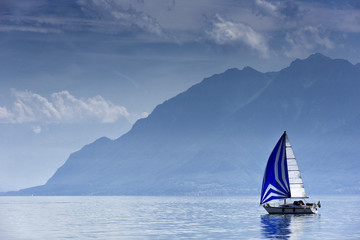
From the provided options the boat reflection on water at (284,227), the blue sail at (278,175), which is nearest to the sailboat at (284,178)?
the blue sail at (278,175)

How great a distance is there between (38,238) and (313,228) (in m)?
41.1

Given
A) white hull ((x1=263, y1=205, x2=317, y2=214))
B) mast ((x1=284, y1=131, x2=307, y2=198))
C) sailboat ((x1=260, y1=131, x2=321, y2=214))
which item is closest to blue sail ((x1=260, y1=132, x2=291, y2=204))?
sailboat ((x1=260, y1=131, x2=321, y2=214))

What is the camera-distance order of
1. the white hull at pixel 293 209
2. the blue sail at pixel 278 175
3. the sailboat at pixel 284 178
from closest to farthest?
the sailboat at pixel 284 178 → the blue sail at pixel 278 175 → the white hull at pixel 293 209

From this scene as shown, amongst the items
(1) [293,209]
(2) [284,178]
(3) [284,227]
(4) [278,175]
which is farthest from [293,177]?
(3) [284,227]

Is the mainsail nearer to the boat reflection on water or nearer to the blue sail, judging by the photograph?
the blue sail

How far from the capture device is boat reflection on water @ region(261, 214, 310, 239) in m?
83.4

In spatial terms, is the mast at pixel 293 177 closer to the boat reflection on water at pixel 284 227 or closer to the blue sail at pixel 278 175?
the blue sail at pixel 278 175

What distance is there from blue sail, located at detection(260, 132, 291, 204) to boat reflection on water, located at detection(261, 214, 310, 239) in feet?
15.3

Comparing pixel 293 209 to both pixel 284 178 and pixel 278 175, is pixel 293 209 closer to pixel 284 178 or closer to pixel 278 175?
pixel 284 178

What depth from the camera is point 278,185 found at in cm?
12312

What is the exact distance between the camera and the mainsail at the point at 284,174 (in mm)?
122062

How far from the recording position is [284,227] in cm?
9712

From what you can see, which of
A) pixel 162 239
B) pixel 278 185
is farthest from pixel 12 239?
pixel 278 185

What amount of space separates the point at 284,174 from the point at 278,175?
46.8 inches
